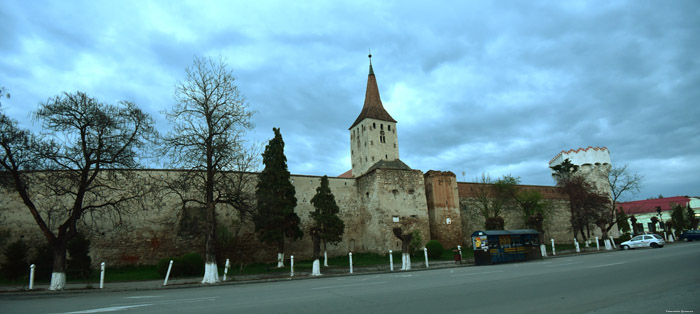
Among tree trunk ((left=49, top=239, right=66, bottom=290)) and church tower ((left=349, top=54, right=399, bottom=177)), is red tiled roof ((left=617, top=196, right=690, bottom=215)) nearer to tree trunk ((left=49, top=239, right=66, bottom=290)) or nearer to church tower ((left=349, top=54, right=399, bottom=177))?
church tower ((left=349, top=54, right=399, bottom=177))

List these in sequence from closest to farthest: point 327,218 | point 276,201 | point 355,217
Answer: point 276,201
point 327,218
point 355,217

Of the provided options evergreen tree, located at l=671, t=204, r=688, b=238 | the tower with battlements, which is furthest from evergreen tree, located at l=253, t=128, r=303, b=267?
evergreen tree, located at l=671, t=204, r=688, b=238

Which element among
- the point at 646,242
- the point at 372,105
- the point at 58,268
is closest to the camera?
the point at 58,268

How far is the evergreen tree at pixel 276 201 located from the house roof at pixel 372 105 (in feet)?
94.2

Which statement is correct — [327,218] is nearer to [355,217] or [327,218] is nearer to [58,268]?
[355,217]

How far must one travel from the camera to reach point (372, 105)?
178 feet

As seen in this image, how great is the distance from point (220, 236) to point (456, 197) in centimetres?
2124

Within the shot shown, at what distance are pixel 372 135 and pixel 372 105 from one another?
532 cm

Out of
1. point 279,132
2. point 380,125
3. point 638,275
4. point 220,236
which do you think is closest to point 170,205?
point 220,236

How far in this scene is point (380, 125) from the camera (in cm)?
5300

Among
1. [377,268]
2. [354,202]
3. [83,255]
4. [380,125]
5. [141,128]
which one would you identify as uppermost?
[380,125]

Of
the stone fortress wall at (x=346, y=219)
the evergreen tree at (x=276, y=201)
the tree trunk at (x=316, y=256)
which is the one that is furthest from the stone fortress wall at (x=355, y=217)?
the tree trunk at (x=316, y=256)

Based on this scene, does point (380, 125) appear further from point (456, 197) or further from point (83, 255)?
point (83, 255)

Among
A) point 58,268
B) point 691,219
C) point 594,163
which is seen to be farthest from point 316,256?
point 691,219
